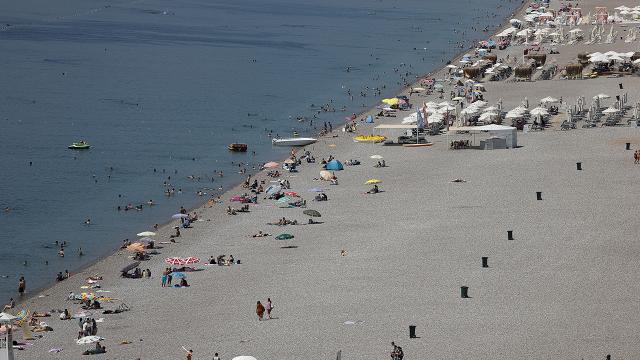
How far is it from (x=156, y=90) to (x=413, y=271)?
66184mm

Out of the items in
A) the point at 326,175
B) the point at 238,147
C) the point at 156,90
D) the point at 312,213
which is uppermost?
the point at 312,213

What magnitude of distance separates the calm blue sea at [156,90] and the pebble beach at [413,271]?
17.2ft

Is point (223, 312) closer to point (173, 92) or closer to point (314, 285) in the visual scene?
point (314, 285)

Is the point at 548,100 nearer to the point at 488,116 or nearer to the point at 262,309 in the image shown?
the point at 488,116

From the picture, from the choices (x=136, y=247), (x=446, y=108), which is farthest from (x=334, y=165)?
(x=136, y=247)

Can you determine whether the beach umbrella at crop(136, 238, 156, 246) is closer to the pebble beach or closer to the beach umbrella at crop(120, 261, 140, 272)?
the pebble beach

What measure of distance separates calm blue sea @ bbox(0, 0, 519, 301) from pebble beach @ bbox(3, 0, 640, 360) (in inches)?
206

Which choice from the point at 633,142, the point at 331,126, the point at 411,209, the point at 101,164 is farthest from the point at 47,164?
the point at 633,142

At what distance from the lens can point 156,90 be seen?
112 meters

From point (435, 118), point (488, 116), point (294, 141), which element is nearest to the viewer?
point (488, 116)

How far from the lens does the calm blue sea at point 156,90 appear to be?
220 feet

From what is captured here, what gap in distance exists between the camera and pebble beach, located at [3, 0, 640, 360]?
40.6 metres

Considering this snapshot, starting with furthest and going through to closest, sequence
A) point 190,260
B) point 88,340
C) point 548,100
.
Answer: point 548,100 < point 190,260 < point 88,340

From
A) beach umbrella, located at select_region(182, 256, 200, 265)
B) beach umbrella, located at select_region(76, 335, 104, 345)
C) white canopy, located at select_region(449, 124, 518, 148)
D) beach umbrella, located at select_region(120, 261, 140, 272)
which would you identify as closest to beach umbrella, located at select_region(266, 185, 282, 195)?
beach umbrella, located at select_region(120, 261, 140, 272)
